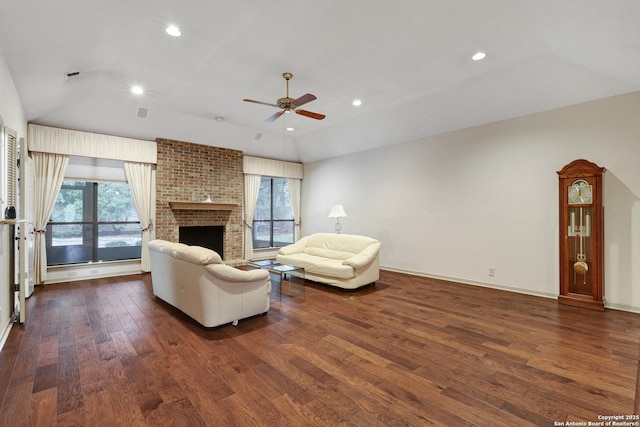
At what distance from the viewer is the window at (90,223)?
17.9 feet

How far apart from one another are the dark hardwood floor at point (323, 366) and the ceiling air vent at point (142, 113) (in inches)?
134

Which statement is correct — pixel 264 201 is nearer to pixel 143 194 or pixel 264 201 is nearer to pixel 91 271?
pixel 143 194

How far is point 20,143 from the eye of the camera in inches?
147

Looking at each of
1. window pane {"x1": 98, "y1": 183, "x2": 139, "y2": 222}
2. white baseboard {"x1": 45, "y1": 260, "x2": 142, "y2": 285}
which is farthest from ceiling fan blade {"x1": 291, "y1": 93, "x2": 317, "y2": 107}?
white baseboard {"x1": 45, "y1": 260, "x2": 142, "y2": 285}

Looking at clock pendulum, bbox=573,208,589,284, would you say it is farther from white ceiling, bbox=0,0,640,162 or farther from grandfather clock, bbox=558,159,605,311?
white ceiling, bbox=0,0,640,162

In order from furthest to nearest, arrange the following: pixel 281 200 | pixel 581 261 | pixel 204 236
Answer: pixel 281 200 → pixel 204 236 → pixel 581 261

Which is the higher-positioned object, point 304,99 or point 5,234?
point 304,99

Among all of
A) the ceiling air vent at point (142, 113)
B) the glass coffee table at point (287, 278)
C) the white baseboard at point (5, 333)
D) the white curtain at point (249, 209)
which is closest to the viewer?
the white baseboard at point (5, 333)

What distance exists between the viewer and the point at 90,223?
565 cm

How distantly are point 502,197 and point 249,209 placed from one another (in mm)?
5580

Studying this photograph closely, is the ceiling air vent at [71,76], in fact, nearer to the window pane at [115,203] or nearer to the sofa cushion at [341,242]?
the window pane at [115,203]

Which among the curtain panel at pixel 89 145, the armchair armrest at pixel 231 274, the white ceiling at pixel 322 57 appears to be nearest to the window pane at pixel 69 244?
the curtain panel at pixel 89 145

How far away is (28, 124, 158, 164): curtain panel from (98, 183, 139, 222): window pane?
63 centimetres

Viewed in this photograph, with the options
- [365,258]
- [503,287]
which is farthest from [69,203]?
[503,287]
